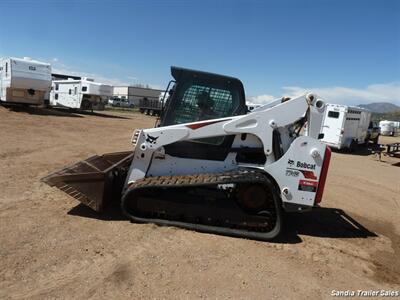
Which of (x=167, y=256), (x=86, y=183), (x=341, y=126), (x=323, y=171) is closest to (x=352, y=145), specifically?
(x=341, y=126)

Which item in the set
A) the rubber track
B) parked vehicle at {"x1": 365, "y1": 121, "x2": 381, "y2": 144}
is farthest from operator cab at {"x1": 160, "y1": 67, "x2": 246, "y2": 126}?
parked vehicle at {"x1": 365, "y1": 121, "x2": 381, "y2": 144}

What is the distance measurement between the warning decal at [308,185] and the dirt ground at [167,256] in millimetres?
857

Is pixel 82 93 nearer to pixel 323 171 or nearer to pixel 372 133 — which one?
pixel 372 133

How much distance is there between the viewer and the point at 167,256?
16.7ft

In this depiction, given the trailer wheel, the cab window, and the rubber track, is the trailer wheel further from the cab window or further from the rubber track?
the rubber track

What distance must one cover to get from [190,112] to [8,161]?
5.89 metres

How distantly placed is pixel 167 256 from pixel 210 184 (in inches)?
51.3

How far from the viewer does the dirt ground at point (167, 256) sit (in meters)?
4.29

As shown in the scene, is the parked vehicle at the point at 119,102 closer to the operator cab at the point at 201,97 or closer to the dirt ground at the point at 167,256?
the dirt ground at the point at 167,256

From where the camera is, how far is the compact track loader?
6.00 meters

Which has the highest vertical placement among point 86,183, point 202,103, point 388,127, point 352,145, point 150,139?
point 202,103

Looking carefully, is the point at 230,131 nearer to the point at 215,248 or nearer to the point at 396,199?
the point at 215,248

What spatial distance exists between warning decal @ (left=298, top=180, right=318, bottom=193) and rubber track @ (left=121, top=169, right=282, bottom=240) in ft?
1.51

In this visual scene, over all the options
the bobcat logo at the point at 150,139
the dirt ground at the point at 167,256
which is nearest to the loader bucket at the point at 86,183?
the dirt ground at the point at 167,256
